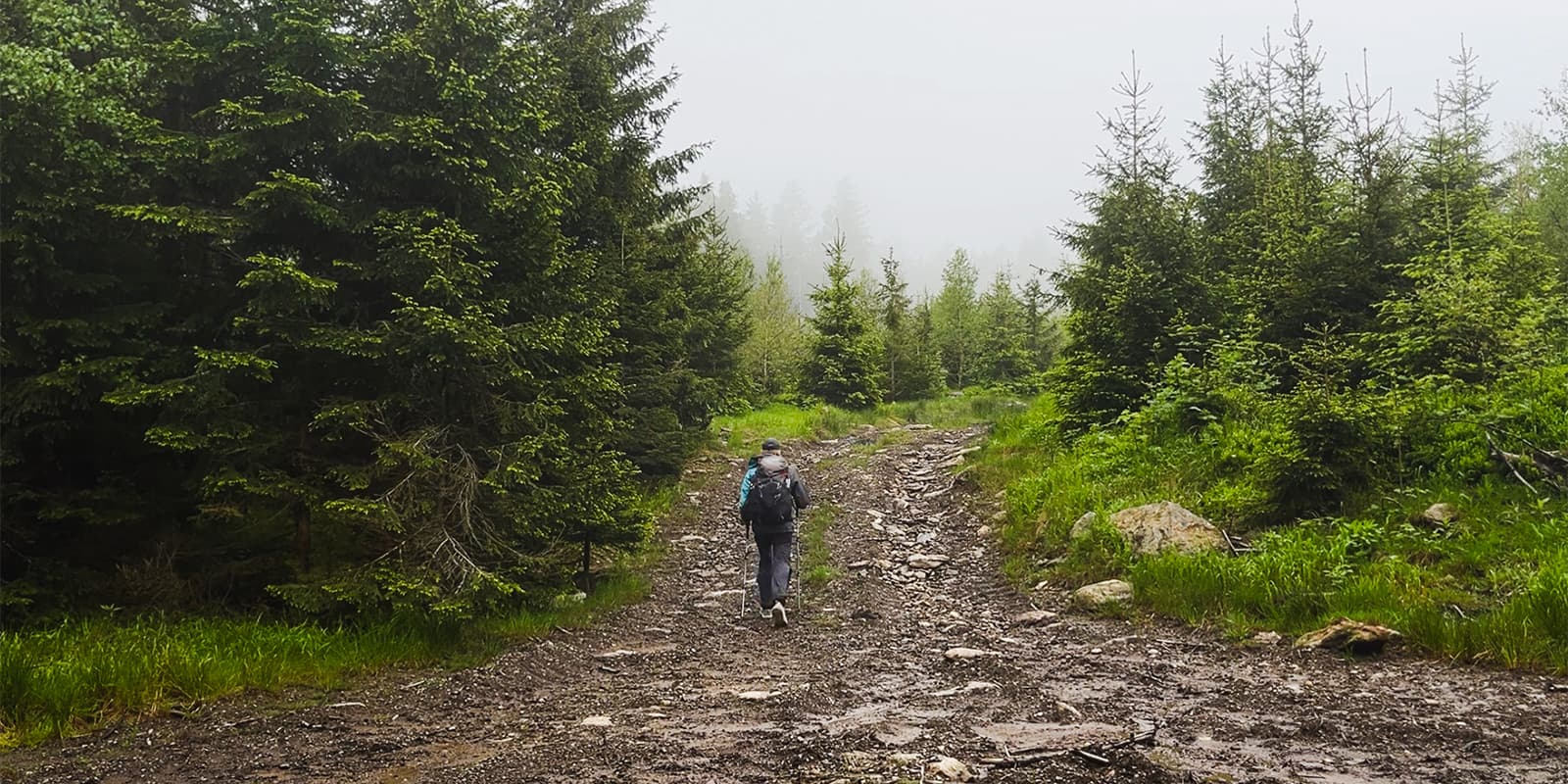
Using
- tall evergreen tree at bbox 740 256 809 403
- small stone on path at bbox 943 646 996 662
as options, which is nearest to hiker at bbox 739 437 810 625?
small stone on path at bbox 943 646 996 662

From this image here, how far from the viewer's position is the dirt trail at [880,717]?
4.41 meters

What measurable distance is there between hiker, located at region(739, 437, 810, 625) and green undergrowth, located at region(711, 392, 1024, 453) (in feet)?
38.8

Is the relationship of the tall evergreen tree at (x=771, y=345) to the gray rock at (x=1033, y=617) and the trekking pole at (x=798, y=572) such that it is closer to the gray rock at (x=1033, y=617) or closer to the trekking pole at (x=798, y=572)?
the trekking pole at (x=798, y=572)

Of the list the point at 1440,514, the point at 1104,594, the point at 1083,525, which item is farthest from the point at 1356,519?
the point at 1083,525

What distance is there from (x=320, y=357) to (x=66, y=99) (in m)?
3.58

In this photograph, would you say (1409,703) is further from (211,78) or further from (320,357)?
(211,78)

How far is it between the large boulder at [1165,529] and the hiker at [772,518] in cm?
423

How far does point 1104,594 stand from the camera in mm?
9352

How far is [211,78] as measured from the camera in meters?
9.15

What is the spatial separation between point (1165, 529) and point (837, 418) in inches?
714

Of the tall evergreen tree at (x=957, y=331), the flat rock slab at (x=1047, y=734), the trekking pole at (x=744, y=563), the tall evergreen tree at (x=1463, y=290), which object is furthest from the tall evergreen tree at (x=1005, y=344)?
the flat rock slab at (x=1047, y=734)

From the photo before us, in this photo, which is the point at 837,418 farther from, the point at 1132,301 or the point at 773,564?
the point at 773,564

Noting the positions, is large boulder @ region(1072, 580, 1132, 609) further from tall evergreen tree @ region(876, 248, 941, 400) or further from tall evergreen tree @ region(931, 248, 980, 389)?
tall evergreen tree @ region(931, 248, 980, 389)

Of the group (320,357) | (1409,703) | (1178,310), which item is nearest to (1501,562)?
(1409,703)
